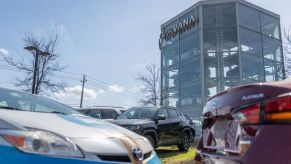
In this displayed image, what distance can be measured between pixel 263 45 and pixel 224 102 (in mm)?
31158

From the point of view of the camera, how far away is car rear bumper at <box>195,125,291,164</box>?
2.25 metres

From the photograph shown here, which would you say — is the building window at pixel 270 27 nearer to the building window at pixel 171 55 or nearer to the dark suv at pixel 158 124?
the building window at pixel 171 55

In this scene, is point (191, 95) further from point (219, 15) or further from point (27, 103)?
point (27, 103)

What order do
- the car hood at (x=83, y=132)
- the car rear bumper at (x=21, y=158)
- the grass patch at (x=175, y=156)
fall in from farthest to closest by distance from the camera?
1. the grass patch at (x=175, y=156)
2. the car hood at (x=83, y=132)
3. the car rear bumper at (x=21, y=158)

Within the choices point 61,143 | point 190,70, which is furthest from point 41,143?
point 190,70

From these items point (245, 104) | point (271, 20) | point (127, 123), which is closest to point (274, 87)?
point (245, 104)

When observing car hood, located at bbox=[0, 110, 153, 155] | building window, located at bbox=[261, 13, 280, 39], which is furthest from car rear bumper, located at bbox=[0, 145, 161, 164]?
building window, located at bbox=[261, 13, 280, 39]

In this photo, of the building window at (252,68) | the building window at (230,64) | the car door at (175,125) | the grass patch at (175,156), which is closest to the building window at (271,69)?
the building window at (252,68)

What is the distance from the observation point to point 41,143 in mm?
2846

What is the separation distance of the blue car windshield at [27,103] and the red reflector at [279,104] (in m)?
2.56

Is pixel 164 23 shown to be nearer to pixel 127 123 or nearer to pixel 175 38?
pixel 175 38

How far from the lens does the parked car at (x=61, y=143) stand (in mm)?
2762

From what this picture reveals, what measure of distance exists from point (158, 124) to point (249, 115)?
803 cm

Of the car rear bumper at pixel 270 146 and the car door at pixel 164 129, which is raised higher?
the car door at pixel 164 129
